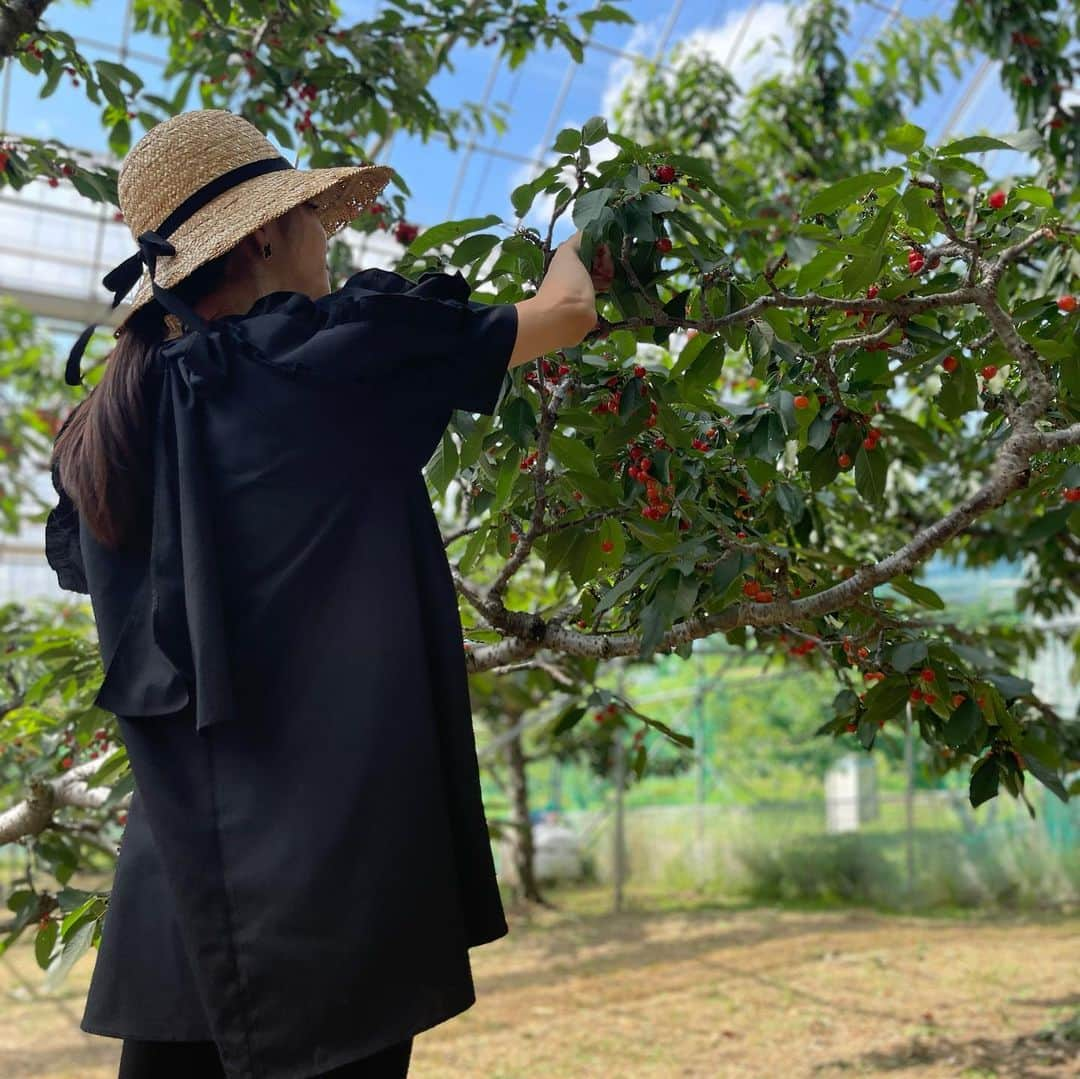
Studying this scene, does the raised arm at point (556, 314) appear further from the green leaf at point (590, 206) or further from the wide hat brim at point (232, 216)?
the wide hat brim at point (232, 216)

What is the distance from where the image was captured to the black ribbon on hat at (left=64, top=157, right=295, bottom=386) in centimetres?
97

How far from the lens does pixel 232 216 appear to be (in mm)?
1042

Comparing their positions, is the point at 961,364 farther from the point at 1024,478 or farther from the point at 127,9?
the point at 127,9

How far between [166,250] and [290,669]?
40cm

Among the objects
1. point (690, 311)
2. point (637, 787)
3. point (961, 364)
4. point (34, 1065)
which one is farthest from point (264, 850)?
point (637, 787)

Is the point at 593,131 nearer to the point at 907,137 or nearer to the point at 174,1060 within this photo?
the point at 907,137

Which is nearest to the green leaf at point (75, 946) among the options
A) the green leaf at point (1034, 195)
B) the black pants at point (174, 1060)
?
the black pants at point (174, 1060)

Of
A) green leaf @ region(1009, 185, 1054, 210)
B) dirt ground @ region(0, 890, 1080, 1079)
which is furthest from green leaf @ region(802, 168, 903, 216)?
dirt ground @ region(0, 890, 1080, 1079)

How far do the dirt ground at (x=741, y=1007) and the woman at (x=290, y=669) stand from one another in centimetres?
218

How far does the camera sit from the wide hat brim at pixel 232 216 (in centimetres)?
102

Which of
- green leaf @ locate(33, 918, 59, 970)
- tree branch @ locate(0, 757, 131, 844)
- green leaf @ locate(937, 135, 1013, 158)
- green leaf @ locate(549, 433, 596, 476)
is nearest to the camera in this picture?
green leaf @ locate(937, 135, 1013, 158)

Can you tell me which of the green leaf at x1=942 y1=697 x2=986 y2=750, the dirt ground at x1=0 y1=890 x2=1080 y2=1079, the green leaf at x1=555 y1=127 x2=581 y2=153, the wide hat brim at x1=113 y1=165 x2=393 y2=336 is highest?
the green leaf at x1=555 y1=127 x2=581 y2=153

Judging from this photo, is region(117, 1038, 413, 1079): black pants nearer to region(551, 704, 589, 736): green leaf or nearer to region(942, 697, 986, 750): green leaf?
region(942, 697, 986, 750): green leaf

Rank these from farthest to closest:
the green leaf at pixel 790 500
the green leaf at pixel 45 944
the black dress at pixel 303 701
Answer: the green leaf at pixel 45 944
the green leaf at pixel 790 500
the black dress at pixel 303 701
